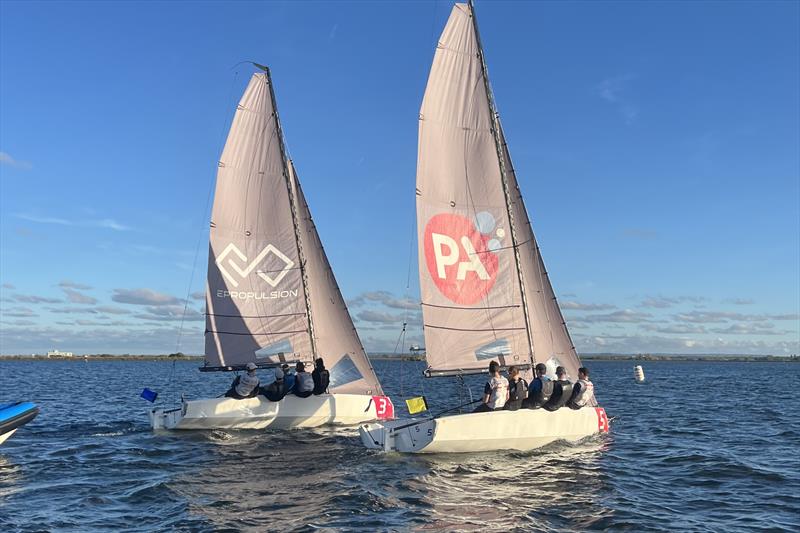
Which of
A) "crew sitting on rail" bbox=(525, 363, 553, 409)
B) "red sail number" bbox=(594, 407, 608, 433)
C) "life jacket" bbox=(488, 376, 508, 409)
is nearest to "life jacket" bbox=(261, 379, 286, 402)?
"life jacket" bbox=(488, 376, 508, 409)

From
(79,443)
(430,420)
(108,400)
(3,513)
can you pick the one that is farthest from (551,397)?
(108,400)

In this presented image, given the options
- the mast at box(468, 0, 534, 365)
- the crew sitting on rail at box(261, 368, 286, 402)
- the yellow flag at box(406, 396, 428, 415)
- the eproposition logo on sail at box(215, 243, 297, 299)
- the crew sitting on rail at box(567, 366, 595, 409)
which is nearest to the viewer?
the yellow flag at box(406, 396, 428, 415)

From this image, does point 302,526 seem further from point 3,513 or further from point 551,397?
point 551,397

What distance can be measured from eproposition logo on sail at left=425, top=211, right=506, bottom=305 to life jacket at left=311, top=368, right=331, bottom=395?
16.9 feet

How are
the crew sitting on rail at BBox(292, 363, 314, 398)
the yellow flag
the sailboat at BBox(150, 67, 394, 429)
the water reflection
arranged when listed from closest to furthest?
the water reflection, the yellow flag, the crew sitting on rail at BBox(292, 363, 314, 398), the sailboat at BBox(150, 67, 394, 429)

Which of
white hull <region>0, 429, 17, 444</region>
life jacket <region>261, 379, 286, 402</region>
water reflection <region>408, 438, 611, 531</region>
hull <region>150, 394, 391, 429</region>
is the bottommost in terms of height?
water reflection <region>408, 438, 611, 531</region>

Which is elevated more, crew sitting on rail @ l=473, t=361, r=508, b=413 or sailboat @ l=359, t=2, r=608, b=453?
sailboat @ l=359, t=2, r=608, b=453

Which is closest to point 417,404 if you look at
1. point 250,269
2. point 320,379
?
point 320,379

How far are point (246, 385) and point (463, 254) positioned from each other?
26.6 ft

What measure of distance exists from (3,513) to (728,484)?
47.3ft

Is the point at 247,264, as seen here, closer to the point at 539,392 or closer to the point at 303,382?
the point at 303,382

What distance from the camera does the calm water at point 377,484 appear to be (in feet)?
36.6

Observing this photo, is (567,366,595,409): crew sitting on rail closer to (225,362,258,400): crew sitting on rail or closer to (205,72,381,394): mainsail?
(205,72,381,394): mainsail

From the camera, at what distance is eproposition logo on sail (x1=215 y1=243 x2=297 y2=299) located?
2403cm
